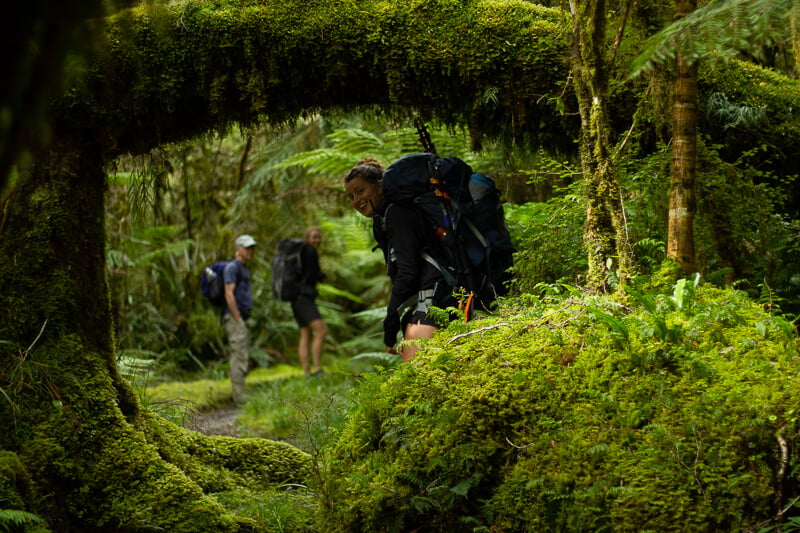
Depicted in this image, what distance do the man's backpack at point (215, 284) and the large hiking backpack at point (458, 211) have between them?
6.97 metres

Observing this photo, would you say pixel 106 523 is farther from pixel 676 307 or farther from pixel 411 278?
pixel 676 307

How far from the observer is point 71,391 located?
159 inches

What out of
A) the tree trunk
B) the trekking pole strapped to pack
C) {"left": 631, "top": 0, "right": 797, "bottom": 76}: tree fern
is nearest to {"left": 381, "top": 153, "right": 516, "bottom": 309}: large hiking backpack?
the trekking pole strapped to pack

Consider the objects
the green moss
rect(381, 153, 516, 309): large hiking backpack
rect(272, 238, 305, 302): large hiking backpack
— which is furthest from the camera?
rect(272, 238, 305, 302): large hiking backpack

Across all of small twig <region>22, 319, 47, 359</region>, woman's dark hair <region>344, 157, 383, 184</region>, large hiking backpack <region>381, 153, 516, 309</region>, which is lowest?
small twig <region>22, 319, 47, 359</region>

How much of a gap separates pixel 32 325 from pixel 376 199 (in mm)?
2627

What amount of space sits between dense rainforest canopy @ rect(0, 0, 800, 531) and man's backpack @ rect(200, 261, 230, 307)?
6111 millimetres

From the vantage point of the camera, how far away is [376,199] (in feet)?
17.4

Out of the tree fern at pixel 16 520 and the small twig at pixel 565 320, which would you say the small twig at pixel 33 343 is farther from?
the small twig at pixel 565 320

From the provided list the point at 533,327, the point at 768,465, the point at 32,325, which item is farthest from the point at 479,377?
the point at 32,325

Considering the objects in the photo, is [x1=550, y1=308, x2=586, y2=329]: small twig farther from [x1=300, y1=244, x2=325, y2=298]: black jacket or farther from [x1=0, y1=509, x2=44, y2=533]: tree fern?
[x1=300, y1=244, x2=325, y2=298]: black jacket

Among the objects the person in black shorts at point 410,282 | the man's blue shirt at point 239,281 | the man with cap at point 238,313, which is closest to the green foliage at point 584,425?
the person in black shorts at point 410,282

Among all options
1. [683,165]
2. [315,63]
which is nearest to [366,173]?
[315,63]

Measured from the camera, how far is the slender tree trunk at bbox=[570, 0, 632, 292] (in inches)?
155
